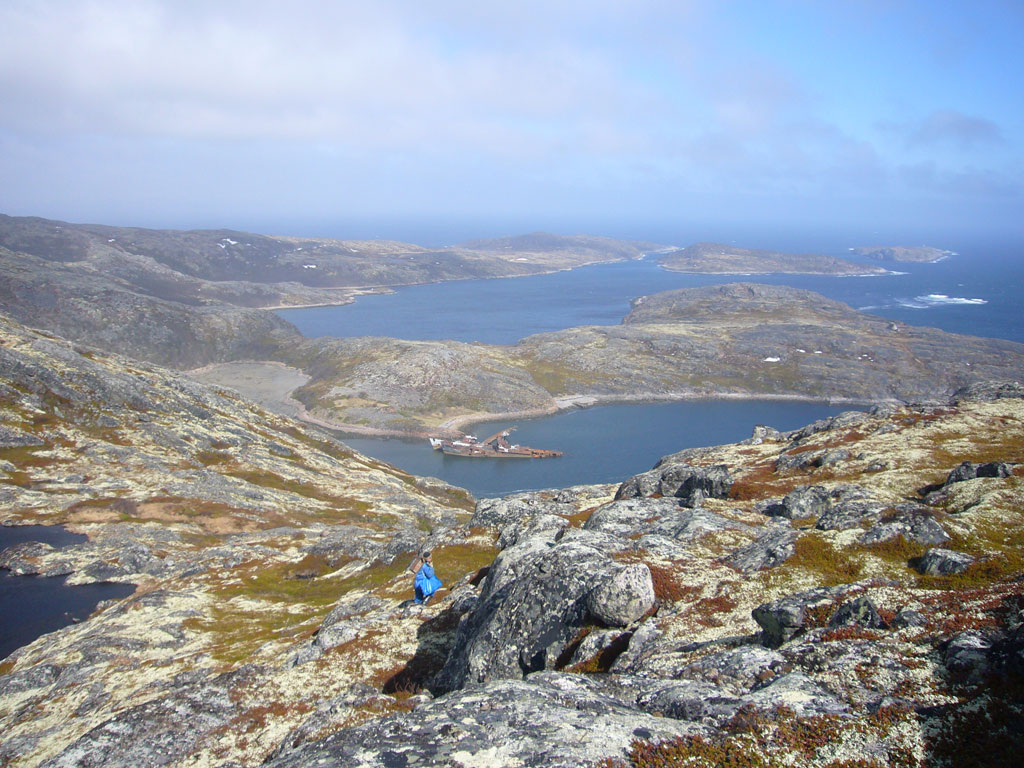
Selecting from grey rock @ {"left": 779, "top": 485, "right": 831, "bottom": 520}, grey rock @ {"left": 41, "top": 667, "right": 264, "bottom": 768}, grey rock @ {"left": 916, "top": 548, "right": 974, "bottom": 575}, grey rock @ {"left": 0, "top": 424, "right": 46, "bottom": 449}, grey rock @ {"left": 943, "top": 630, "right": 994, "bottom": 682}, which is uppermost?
grey rock @ {"left": 943, "top": 630, "right": 994, "bottom": 682}

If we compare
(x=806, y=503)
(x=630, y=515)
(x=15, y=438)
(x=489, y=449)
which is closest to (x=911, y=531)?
(x=806, y=503)

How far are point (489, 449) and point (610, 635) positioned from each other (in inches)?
6570

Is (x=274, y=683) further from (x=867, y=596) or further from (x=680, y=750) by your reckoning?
(x=867, y=596)

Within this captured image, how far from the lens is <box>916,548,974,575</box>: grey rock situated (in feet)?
74.6

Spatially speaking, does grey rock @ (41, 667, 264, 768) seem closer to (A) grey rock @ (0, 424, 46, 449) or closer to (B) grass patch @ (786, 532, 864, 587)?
(B) grass patch @ (786, 532, 864, 587)

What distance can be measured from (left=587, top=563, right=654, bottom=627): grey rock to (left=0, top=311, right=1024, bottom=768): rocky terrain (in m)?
0.09

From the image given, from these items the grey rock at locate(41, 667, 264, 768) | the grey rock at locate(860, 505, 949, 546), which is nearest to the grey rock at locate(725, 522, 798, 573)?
the grey rock at locate(860, 505, 949, 546)

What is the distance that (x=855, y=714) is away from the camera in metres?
13.6

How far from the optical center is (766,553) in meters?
27.8

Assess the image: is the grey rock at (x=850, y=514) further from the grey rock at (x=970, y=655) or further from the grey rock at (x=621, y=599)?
the grey rock at (x=970, y=655)

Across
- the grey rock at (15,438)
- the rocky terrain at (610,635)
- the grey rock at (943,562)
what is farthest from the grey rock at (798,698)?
the grey rock at (15,438)

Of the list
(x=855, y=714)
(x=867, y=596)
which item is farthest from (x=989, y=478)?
(x=855, y=714)

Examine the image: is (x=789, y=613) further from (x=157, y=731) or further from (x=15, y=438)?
(x=15, y=438)

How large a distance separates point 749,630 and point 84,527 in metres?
84.5
